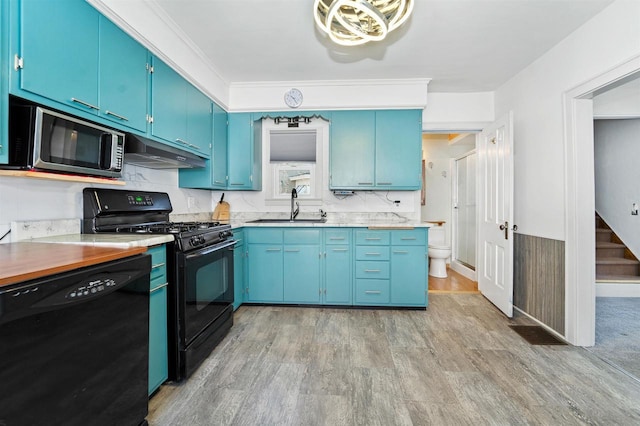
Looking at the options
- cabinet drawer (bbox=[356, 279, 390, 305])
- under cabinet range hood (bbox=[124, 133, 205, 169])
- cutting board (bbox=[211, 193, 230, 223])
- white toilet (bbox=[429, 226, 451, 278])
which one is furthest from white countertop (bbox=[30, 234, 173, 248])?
white toilet (bbox=[429, 226, 451, 278])

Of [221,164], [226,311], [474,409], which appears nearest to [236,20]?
[221,164]

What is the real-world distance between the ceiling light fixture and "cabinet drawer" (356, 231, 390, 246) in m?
1.78

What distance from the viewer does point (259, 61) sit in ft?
9.25

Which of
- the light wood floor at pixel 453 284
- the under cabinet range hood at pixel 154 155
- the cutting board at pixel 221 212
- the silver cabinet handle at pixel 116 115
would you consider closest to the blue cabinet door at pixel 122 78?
the silver cabinet handle at pixel 116 115

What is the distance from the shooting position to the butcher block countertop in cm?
88

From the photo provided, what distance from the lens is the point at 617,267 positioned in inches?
148

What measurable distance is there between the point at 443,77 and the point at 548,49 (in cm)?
91

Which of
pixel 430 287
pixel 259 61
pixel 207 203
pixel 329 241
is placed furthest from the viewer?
pixel 430 287

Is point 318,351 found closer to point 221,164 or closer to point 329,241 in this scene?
point 329,241

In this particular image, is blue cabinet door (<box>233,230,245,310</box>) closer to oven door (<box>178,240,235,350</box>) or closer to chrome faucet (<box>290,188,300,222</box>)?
oven door (<box>178,240,235,350</box>)

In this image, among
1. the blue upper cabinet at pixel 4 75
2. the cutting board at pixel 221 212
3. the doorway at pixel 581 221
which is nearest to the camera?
the blue upper cabinet at pixel 4 75

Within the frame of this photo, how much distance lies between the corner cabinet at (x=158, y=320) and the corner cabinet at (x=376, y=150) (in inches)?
82.4

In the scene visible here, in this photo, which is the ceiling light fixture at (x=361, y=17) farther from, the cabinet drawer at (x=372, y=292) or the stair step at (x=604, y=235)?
the stair step at (x=604, y=235)

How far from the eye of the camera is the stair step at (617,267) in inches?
147
